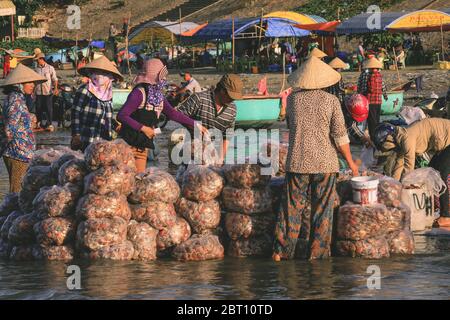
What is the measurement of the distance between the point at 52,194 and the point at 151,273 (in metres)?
1.14

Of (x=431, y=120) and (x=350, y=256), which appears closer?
(x=350, y=256)

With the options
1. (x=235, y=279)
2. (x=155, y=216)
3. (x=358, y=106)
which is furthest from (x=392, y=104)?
(x=235, y=279)

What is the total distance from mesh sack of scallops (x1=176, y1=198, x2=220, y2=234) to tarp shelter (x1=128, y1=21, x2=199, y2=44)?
135 feet

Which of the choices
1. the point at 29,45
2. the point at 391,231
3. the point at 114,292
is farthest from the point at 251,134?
the point at 29,45

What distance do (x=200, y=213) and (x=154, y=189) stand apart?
1.48 feet

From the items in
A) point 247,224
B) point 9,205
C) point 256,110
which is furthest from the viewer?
point 256,110

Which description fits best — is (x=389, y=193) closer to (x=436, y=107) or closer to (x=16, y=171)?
(x=16, y=171)

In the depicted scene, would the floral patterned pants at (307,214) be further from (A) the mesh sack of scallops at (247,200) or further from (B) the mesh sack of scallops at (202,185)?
(B) the mesh sack of scallops at (202,185)

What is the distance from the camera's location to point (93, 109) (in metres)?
10.1

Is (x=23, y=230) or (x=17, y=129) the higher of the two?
(x=17, y=129)

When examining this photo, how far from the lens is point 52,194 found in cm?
919

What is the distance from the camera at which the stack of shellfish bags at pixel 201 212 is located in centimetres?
926

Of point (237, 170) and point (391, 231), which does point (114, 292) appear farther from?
point (391, 231)

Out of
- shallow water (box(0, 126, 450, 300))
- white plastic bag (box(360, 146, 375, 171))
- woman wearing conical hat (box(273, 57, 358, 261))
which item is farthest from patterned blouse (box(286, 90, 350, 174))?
white plastic bag (box(360, 146, 375, 171))
